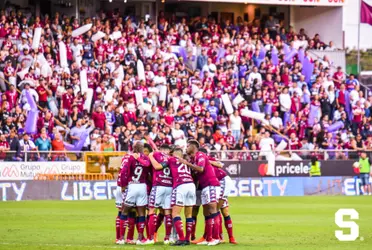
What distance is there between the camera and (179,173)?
19750 mm

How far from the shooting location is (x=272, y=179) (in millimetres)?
41781

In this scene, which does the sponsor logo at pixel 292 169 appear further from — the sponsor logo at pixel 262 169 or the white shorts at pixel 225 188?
the white shorts at pixel 225 188

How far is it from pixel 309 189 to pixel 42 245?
24559 mm

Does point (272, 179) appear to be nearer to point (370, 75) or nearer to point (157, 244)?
point (370, 75)

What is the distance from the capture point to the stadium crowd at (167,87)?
39188 mm

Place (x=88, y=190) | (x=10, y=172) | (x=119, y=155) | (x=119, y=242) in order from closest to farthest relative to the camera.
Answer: (x=119, y=242)
(x=10, y=172)
(x=88, y=190)
(x=119, y=155)

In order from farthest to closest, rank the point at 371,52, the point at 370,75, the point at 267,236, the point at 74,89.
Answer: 1. the point at 371,52
2. the point at 370,75
3. the point at 74,89
4. the point at 267,236

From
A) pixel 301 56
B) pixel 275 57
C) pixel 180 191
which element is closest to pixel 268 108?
pixel 275 57

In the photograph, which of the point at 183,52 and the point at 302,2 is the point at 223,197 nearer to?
the point at 183,52

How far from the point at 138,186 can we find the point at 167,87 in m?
23.1

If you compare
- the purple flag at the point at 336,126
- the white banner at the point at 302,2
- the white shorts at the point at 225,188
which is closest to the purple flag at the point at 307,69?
the purple flag at the point at 336,126

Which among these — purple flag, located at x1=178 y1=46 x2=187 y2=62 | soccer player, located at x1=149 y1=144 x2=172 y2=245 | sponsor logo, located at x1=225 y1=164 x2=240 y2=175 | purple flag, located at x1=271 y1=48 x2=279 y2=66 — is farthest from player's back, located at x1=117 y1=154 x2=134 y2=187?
purple flag, located at x1=271 y1=48 x2=279 y2=66

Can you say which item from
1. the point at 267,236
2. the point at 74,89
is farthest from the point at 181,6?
the point at 267,236

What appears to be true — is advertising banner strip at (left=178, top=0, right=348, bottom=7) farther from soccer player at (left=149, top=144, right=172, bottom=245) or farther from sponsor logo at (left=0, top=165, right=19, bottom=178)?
soccer player at (left=149, top=144, right=172, bottom=245)
